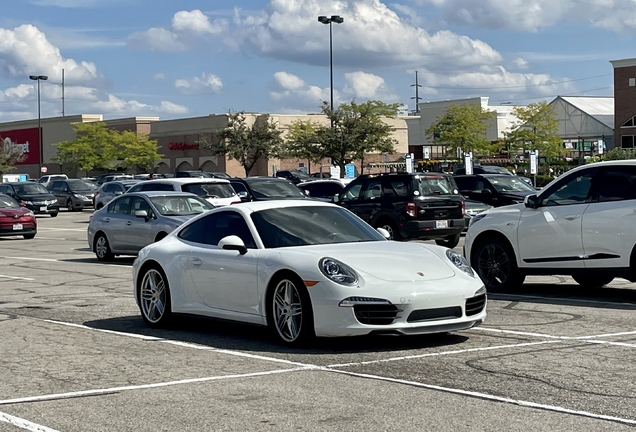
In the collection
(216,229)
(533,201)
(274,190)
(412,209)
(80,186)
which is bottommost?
(412,209)

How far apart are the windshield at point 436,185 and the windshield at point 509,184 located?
547 cm

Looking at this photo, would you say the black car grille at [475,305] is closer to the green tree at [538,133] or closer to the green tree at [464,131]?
the green tree at [538,133]

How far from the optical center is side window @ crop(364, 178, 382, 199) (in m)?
23.8

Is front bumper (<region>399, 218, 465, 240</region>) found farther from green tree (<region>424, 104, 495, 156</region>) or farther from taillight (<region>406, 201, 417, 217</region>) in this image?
green tree (<region>424, 104, 495, 156</region>)

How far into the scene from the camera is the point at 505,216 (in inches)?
563

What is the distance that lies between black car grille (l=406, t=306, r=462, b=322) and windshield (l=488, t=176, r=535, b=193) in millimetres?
19656

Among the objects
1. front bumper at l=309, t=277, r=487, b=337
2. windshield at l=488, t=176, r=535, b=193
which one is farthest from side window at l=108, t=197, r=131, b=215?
front bumper at l=309, t=277, r=487, b=337

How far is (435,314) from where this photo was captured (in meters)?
9.33

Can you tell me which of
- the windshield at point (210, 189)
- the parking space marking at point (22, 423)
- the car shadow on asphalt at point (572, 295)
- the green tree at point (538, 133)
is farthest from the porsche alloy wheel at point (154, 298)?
the green tree at point (538, 133)

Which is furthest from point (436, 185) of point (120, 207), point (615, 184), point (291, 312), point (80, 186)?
point (80, 186)

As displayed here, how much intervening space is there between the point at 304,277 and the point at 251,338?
142cm

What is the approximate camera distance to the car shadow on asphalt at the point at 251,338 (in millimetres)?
9641

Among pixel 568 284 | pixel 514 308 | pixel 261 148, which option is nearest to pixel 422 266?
pixel 514 308

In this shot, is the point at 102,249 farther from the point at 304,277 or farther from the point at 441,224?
the point at 304,277
